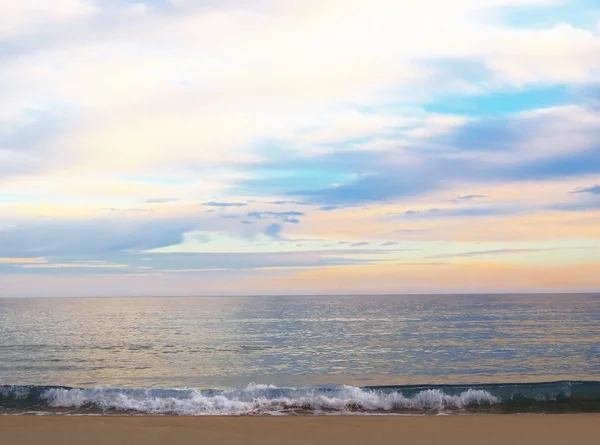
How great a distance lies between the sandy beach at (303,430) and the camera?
10094 millimetres

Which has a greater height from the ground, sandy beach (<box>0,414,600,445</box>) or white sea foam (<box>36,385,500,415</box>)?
sandy beach (<box>0,414,600,445</box>)

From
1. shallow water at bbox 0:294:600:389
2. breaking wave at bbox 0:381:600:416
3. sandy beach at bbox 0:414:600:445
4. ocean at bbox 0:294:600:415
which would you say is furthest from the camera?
shallow water at bbox 0:294:600:389

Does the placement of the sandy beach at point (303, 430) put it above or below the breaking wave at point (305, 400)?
above

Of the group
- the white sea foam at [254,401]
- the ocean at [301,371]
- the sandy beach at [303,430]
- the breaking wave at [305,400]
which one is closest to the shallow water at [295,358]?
the ocean at [301,371]

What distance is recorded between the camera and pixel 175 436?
34.2 feet

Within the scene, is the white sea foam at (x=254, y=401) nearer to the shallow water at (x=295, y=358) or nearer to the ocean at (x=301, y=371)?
the ocean at (x=301, y=371)

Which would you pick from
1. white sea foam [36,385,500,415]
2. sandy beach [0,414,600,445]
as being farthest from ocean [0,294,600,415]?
sandy beach [0,414,600,445]

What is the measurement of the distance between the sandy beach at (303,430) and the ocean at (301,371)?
100 inches

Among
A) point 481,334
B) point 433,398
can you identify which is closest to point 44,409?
point 433,398

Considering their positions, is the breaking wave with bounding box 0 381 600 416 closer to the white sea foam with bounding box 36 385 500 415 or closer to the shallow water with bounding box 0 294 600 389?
the white sea foam with bounding box 36 385 500 415

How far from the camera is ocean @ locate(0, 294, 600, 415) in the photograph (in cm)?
1526

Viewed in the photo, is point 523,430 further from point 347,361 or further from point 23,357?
point 23,357

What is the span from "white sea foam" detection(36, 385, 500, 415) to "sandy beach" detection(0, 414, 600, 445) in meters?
2.57

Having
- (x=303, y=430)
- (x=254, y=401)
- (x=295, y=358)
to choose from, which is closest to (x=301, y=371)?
(x=295, y=358)
